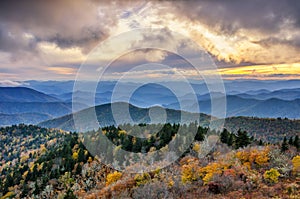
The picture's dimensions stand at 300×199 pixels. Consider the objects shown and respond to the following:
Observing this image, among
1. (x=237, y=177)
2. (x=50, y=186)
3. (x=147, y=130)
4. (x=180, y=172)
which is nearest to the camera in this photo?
(x=237, y=177)

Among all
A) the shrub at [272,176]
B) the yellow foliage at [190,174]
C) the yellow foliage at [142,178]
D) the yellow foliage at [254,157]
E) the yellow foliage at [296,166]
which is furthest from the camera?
the yellow foliage at [254,157]

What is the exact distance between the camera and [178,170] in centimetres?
4416

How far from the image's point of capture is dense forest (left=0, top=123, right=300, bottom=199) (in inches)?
1276

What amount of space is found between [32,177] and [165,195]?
213 ft

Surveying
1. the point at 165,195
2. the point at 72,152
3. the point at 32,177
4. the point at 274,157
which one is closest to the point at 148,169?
the point at 165,195

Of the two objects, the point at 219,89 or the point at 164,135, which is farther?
the point at 164,135

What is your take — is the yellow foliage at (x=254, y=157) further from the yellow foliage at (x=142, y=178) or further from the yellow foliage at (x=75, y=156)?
the yellow foliage at (x=75, y=156)

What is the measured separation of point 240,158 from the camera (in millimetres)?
45344

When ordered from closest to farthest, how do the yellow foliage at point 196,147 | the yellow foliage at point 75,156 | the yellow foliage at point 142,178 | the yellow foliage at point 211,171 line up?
the yellow foliage at point 211,171, the yellow foliage at point 142,178, the yellow foliage at point 196,147, the yellow foliage at point 75,156

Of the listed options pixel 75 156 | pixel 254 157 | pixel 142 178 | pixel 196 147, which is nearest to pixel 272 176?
pixel 254 157

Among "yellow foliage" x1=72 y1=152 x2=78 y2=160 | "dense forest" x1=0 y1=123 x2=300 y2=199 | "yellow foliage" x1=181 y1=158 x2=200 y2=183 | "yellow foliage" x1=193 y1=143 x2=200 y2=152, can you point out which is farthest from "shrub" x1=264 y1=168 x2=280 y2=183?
"yellow foliage" x1=72 y1=152 x2=78 y2=160

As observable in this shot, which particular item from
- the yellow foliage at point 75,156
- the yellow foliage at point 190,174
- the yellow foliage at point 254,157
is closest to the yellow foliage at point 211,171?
the yellow foliage at point 190,174

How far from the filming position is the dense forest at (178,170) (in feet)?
106

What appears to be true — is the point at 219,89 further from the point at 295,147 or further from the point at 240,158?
the point at 295,147
